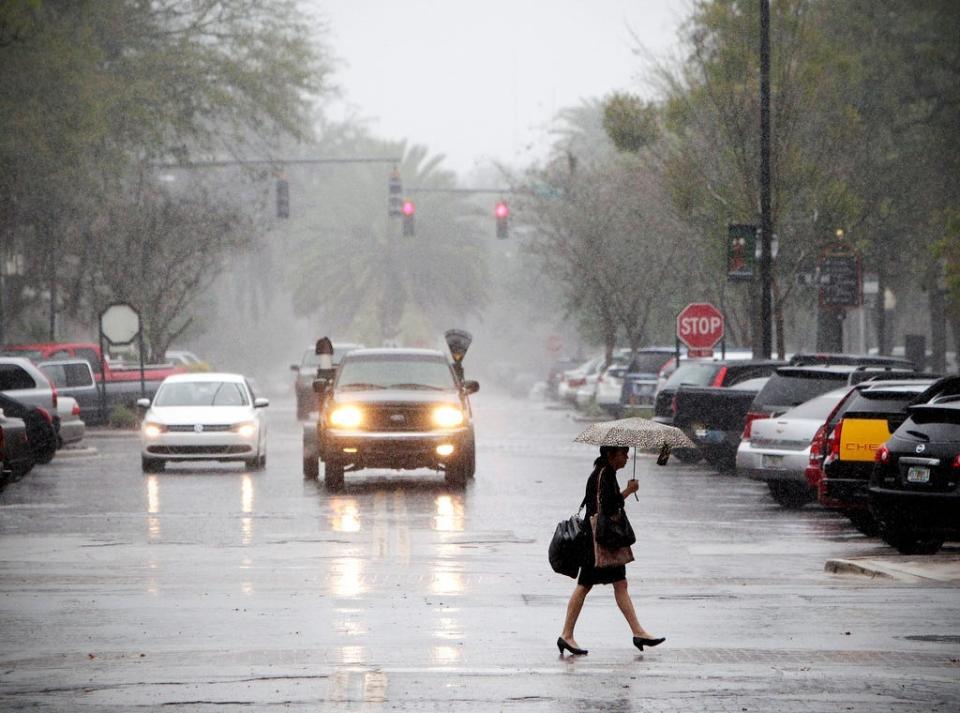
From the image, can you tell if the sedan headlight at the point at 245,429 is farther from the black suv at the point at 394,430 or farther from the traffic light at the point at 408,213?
the traffic light at the point at 408,213

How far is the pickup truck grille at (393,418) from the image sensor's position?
27850 millimetres

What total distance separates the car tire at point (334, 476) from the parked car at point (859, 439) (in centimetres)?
866

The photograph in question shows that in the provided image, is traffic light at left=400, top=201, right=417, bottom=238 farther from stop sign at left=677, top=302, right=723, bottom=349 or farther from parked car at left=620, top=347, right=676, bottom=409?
stop sign at left=677, top=302, right=723, bottom=349

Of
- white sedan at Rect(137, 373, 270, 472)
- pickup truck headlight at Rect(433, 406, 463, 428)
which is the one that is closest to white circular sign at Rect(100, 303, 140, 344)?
white sedan at Rect(137, 373, 270, 472)

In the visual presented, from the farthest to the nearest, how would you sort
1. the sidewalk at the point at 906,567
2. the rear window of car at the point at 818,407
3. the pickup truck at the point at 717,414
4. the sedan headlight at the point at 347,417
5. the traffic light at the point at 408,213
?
the traffic light at the point at 408,213 → the pickup truck at the point at 717,414 → the sedan headlight at the point at 347,417 → the rear window of car at the point at 818,407 → the sidewalk at the point at 906,567

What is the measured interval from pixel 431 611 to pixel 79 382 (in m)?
33.2

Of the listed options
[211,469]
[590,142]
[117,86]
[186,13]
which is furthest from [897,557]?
[590,142]

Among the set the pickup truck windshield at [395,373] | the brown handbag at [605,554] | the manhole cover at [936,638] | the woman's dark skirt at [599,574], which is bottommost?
the manhole cover at [936,638]

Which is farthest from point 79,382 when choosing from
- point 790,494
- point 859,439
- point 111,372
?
point 859,439

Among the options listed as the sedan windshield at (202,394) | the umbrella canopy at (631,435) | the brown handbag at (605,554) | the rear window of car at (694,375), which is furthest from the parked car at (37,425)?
the brown handbag at (605,554)

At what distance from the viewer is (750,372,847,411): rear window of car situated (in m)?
25.9

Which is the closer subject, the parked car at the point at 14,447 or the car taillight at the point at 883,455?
the car taillight at the point at 883,455

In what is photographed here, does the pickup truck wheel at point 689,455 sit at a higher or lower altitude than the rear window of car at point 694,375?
lower

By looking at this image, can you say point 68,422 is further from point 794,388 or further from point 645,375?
point 794,388
